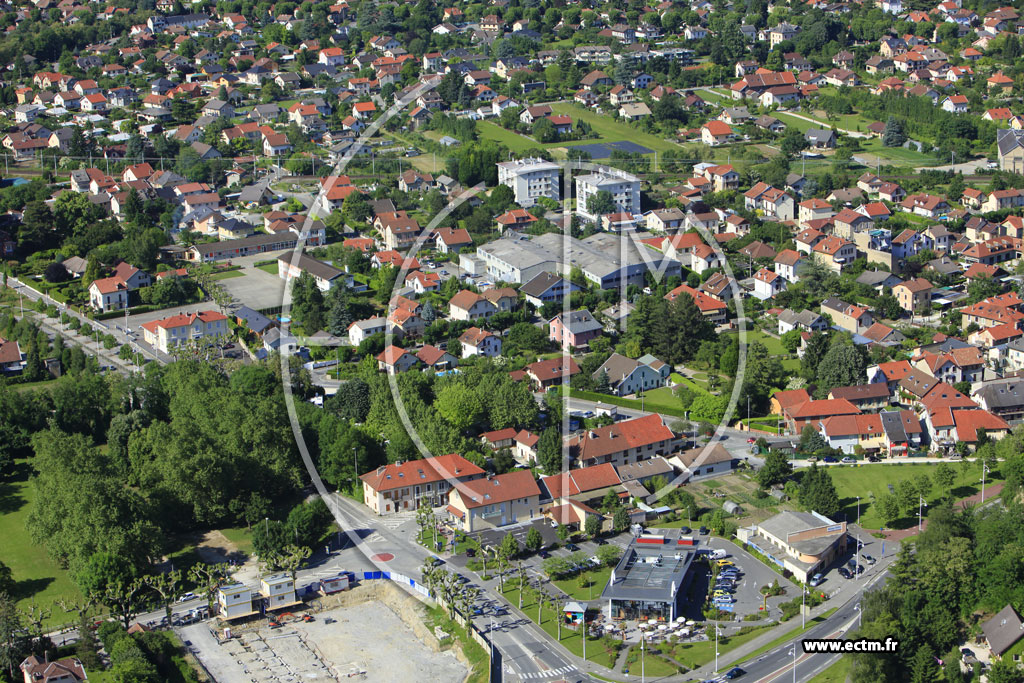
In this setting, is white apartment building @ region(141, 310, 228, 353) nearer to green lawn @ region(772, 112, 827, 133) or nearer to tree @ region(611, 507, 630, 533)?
tree @ region(611, 507, 630, 533)

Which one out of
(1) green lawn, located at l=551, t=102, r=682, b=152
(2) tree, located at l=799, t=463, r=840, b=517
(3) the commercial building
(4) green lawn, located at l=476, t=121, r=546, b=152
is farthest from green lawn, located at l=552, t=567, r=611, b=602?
(1) green lawn, located at l=551, t=102, r=682, b=152

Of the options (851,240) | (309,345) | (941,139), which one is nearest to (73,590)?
(309,345)

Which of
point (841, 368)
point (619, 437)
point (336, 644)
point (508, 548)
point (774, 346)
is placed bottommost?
point (336, 644)

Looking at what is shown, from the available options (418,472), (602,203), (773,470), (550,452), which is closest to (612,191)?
(602,203)

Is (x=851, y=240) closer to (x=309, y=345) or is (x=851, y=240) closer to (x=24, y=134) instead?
(x=309, y=345)

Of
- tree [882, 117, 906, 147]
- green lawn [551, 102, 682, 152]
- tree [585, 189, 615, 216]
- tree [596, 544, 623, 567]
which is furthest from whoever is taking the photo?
green lawn [551, 102, 682, 152]

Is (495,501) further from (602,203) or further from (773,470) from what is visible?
(602,203)
